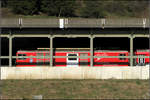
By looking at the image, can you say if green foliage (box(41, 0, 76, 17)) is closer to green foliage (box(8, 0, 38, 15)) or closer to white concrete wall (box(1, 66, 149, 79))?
green foliage (box(8, 0, 38, 15))

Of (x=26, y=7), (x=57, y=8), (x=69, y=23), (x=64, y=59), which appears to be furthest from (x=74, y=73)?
(x=26, y=7)

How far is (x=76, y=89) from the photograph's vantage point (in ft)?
Answer: 69.3

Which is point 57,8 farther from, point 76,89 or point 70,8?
point 76,89

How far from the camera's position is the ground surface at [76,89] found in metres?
19.1

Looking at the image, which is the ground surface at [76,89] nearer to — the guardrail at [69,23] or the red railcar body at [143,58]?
the guardrail at [69,23]

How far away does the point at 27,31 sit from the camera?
32.1 metres

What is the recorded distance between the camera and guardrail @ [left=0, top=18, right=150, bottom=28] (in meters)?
30.2

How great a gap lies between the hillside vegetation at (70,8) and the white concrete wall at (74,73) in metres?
35.5

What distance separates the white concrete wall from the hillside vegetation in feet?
117

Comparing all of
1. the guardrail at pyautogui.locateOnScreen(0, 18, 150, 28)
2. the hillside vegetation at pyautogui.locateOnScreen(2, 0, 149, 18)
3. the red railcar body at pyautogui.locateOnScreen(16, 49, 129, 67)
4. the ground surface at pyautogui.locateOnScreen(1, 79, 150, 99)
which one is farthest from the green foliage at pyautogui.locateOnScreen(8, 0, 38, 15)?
the ground surface at pyautogui.locateOnScreen(1, 79, 150, 99)

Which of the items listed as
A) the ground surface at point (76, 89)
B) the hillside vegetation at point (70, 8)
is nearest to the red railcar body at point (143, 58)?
the ground surface at point (76, 89)

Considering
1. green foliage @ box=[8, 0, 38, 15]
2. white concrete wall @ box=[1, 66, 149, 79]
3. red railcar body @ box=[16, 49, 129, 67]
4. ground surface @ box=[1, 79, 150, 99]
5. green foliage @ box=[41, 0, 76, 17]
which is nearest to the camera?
ground surface @ box=[1, 79, 150, 99]

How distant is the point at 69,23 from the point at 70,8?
38637 millimetres

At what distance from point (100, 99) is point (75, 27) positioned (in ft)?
48.1
